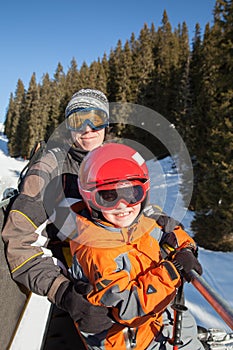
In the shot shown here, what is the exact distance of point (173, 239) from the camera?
2.22 metres

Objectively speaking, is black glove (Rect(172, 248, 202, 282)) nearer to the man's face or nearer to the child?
the child

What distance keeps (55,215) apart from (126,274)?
2.54 ft

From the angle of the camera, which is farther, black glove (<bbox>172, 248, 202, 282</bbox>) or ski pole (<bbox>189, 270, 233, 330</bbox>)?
black glove (<bbox>172, 248, 202, 282</bbox>)

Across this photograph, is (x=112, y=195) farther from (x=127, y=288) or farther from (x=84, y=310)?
(x=84, y=310)

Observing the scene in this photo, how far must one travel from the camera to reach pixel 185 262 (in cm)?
204

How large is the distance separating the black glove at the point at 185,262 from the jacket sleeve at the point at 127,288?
24 cm

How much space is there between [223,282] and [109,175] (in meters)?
6.33

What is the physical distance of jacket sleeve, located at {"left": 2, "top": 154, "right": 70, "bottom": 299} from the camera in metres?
1.85

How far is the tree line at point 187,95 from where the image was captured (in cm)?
1200

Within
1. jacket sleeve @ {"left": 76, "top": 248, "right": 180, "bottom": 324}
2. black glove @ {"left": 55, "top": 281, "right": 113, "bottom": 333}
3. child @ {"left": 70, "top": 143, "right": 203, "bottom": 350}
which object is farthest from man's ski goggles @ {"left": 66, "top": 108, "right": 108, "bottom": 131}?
black glove @ {"left": 55, "top": 281, "right": 113, "bottom": 333}

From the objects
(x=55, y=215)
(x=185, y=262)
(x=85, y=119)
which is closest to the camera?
(x=185, y=262)

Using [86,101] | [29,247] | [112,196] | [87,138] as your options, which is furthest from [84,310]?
[86,101]

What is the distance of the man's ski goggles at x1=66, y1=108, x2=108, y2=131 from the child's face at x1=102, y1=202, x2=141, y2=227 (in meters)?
0.91

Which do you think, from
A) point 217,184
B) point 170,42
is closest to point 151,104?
point 170,42
